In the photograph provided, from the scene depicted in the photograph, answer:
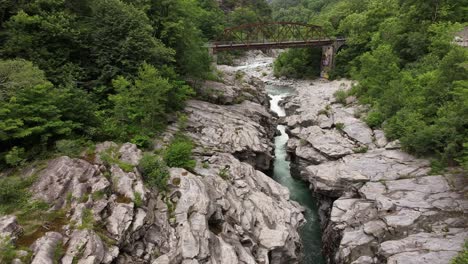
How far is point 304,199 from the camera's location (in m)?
27.7

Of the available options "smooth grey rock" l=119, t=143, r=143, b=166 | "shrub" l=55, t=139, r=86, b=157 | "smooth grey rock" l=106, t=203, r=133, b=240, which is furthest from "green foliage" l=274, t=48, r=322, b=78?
"smooth grey rock" l=106, t=203, r=133, b=240

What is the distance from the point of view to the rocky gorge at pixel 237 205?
1350cm

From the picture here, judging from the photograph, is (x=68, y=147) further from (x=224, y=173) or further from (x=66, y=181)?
(x=224, y=173)

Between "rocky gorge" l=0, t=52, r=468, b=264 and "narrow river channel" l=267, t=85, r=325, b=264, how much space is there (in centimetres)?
85

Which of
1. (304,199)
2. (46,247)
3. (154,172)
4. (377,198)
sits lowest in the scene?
(304,199)

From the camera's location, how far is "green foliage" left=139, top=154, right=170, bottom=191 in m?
17.7

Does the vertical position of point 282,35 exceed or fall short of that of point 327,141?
it exceeds it

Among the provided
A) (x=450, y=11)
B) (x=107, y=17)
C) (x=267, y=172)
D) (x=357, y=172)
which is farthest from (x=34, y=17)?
(x=450, y=11)

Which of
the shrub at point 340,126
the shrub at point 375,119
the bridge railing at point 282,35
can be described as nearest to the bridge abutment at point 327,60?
the bridge railing at point 282,35

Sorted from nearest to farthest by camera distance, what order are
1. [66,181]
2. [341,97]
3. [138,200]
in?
[66,181] → [138,200] → [341,97]

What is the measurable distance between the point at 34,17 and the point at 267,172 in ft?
76.4

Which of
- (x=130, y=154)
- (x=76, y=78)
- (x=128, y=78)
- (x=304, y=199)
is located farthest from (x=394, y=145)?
(x=76, y=78)

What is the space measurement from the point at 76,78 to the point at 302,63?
166 ft

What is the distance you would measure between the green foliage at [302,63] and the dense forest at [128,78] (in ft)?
85.3
